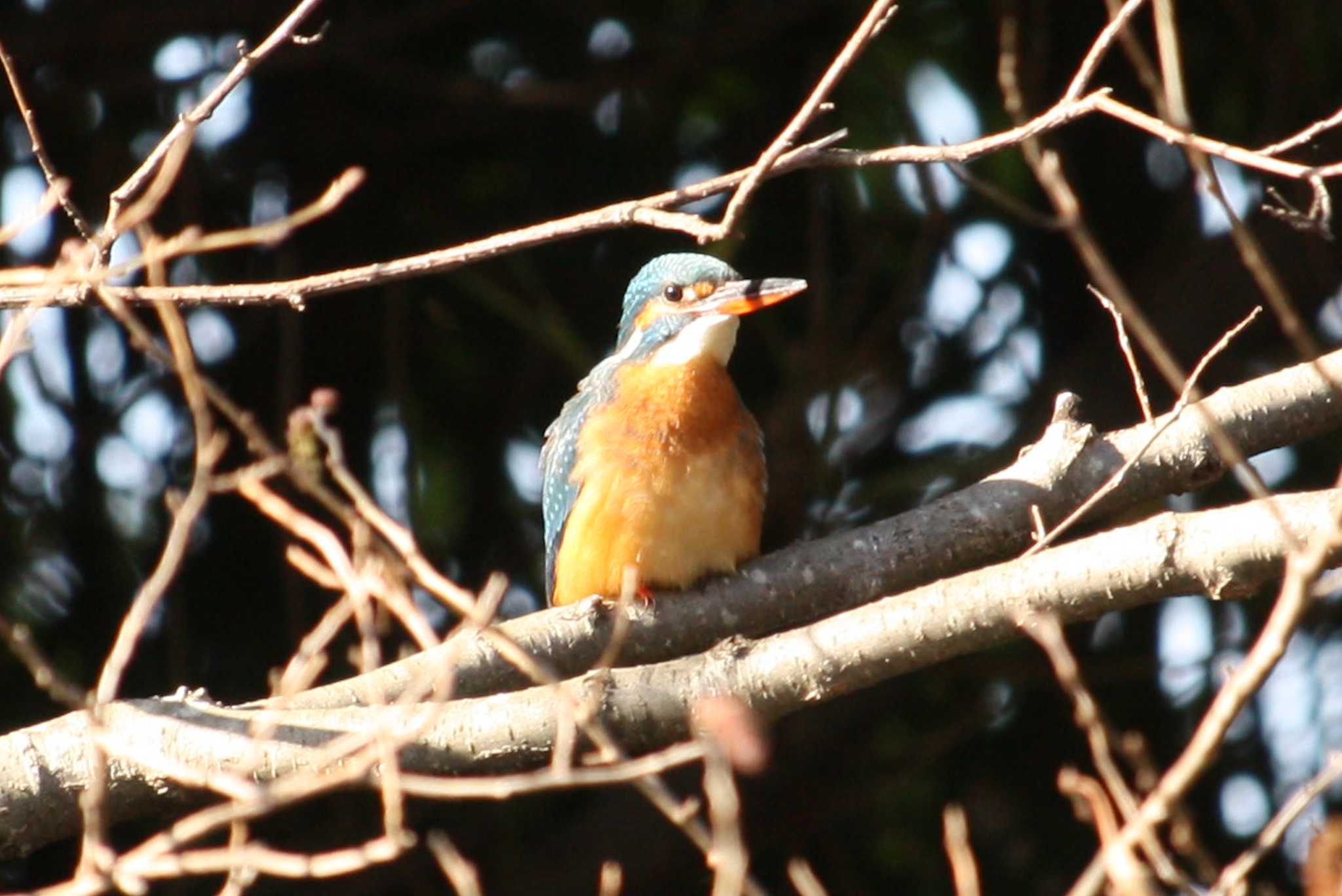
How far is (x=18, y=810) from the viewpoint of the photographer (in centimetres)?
288

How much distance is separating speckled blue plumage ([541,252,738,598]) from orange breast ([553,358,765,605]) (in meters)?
0.07

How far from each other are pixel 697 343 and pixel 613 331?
1.07 metres

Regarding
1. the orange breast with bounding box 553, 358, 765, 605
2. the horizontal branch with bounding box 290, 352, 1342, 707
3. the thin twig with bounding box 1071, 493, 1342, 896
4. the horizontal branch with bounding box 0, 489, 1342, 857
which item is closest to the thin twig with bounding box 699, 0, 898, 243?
the horizontal branch with bounding box 0, 489, 1342, 857

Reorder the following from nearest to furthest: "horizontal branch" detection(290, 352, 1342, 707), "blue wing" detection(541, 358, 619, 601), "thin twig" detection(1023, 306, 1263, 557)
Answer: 1. "thin twig" detection(1023, 306, 1263, 557)
2. "horizontal branch" detection(290, 352, 1342, 707)
3. "blue wing" detection(541, 358, 619, 601)

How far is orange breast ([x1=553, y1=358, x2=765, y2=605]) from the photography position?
4.01m

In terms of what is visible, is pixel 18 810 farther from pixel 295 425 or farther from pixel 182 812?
pixel 295 425

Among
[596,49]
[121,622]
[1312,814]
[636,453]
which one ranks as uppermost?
[596,49]

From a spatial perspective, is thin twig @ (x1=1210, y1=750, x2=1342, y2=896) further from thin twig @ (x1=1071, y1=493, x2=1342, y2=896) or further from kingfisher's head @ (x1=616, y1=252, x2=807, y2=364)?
kingfisher's head @ (x1=616, y1=252, x2=807, y2=364)

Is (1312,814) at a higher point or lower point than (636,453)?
lower

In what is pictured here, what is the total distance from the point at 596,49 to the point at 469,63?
15.6 inches

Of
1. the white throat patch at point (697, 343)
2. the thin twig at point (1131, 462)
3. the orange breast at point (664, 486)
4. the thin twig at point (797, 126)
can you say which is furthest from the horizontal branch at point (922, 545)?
the thin twig at point (797, 126)

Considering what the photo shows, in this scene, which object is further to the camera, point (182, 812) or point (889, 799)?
point (889, 799)

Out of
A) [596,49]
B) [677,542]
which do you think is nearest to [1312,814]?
[677,542]

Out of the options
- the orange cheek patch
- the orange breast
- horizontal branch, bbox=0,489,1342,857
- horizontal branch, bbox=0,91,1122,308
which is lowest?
horizontal branch, bbox=0,489,1342,857
